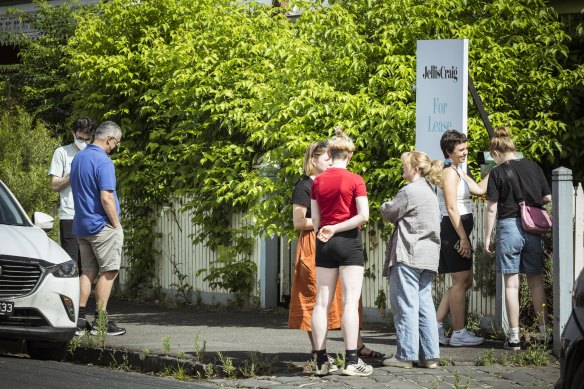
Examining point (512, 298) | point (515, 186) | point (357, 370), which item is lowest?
point (357, 370)

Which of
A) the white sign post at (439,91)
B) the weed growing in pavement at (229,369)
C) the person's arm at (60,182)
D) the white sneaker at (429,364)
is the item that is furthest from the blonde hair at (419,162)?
the person's arm at (60,182)

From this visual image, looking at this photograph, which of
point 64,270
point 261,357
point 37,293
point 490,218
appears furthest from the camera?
point 490,218

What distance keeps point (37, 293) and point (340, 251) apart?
2.46 metres

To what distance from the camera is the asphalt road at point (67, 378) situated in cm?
845

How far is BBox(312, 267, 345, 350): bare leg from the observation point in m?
8.89

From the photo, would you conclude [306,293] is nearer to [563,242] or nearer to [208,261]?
[563,242]

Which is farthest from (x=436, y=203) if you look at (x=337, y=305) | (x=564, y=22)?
(x=564, y=22)

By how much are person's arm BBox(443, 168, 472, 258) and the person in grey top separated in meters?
0.83

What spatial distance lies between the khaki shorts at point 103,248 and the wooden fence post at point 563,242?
4.05 metres

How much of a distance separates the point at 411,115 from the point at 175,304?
4.66m

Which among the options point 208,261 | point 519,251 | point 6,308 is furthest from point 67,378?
point 208,261

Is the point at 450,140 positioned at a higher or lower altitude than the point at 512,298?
higher

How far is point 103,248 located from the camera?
11273mm

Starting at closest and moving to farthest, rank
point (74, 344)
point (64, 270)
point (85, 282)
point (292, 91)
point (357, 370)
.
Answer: point (357, 370), point (64, 270), point (74, 344), point (85, 282), point (292, 91)
